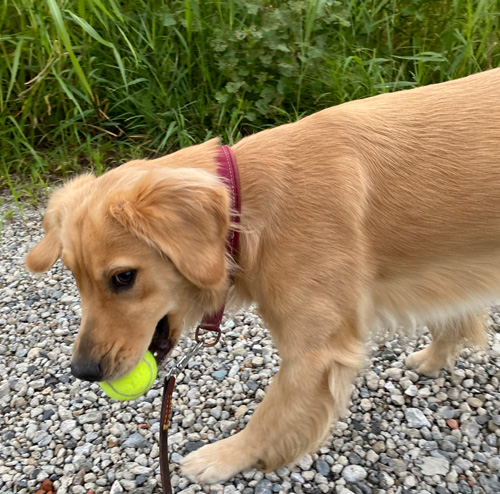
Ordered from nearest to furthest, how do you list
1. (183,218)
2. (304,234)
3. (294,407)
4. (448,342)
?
(183,218)
(304,234)
(294,407)
(448,342)

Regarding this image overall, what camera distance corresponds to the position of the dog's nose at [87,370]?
174 cm

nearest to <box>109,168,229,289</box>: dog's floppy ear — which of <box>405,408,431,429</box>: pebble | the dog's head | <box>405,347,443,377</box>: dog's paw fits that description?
the dog's head

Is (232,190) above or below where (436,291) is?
above

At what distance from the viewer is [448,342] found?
2467 millimetres

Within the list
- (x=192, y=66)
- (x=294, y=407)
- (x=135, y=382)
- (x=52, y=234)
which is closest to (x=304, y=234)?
(x=294, y=407)

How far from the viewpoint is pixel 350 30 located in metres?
4.19

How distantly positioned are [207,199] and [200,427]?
48.1 inches

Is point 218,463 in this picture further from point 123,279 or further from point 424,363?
point 424,363

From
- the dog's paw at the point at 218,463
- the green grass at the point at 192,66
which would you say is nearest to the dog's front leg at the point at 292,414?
the dog's paw at the point at 218,463

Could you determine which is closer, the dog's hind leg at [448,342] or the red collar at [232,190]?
the red collar at [232,190]

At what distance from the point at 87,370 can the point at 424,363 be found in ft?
5.33

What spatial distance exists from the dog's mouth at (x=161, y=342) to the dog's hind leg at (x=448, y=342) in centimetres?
121

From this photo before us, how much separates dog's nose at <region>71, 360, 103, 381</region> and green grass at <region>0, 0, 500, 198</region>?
2.50 meters

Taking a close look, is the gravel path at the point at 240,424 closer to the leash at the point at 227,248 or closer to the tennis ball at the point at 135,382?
the leash at the point at 227,248
